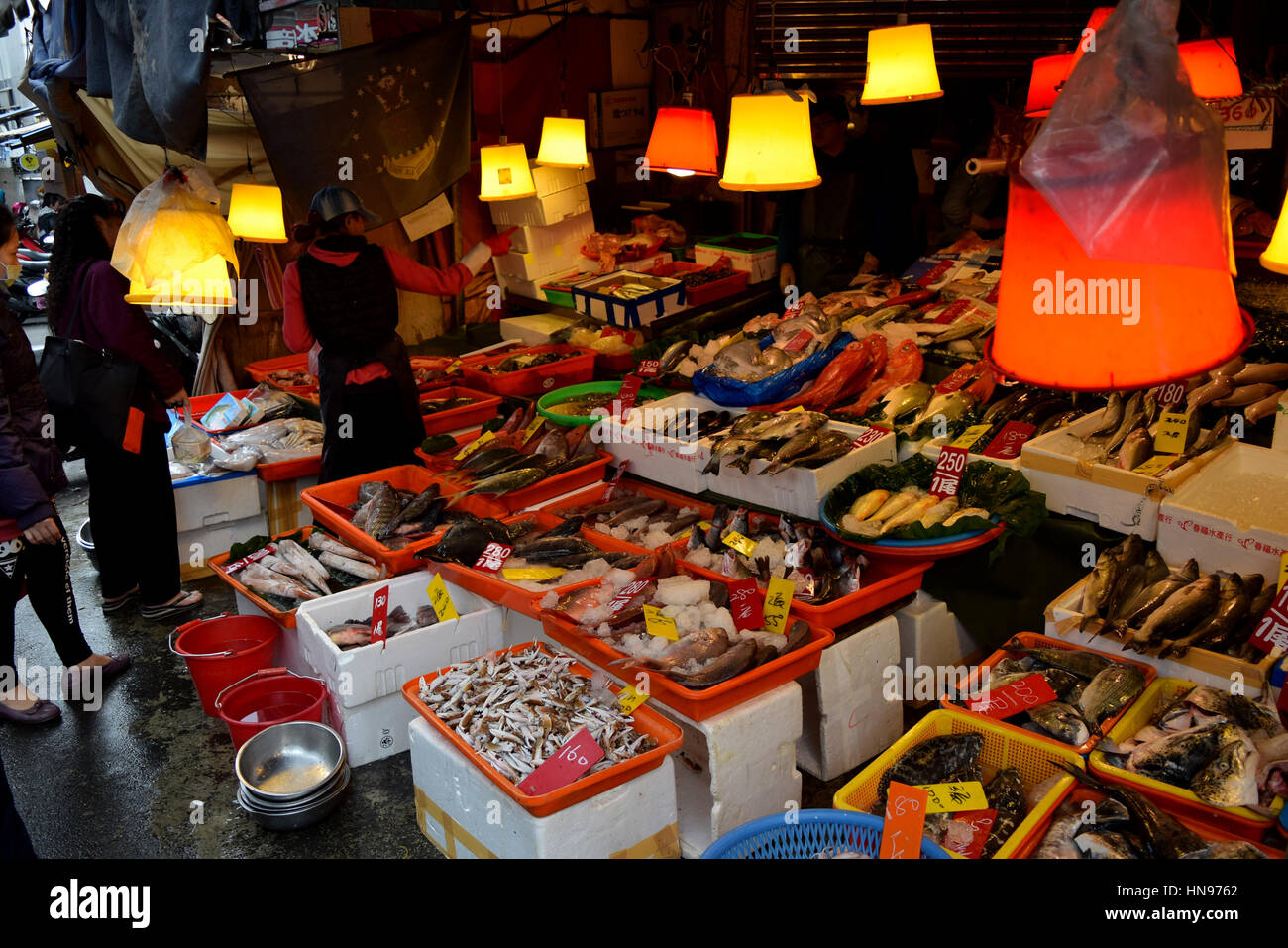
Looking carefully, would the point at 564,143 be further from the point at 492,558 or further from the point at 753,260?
the point at 492,558

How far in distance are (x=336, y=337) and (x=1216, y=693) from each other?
4.48 m

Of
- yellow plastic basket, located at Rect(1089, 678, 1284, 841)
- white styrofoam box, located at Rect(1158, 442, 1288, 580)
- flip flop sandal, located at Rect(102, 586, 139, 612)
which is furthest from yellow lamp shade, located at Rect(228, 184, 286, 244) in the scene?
yellow plastic basket, located at Rect(1089, 678, 1284, 841)

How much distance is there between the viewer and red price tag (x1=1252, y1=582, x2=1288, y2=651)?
3080 mm

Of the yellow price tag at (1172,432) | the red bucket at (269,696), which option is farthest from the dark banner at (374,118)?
the yellow price tag at (1172,432)

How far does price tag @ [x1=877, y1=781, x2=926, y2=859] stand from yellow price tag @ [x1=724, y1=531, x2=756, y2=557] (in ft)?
5.32

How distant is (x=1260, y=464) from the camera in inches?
158

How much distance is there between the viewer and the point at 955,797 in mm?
2885

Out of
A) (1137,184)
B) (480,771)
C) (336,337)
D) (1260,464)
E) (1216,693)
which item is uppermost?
(1137,184)

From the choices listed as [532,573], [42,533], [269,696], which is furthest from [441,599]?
[42,533]

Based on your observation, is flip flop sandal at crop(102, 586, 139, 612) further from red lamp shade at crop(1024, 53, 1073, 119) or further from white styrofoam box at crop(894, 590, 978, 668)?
red lamp shade at crop(1024, 53, 1073, 119)

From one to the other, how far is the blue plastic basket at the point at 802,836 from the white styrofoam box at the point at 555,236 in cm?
603

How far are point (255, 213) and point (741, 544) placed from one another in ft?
14.8
